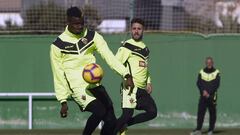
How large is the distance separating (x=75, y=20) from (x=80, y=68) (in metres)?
0.68

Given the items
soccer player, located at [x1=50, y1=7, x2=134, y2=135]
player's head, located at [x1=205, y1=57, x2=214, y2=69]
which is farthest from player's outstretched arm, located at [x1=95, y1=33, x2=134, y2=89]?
player's head, located at [x1=205, y1=57, x2=214, y2=69]

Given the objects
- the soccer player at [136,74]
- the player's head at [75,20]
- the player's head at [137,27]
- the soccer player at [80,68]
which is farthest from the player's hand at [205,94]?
the player's head at [75,20]

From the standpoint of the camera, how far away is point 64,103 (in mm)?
10391

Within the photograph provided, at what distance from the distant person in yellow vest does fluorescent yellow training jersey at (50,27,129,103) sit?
887cm

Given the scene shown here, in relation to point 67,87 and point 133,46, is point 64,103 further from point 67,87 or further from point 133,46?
point 133,46

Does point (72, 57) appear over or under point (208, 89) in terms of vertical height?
over

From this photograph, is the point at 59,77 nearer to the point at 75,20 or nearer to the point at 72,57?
the point at 72,57

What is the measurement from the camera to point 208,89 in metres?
19.0

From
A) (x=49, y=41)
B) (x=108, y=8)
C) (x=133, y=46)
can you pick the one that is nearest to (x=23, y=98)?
(x=49, y=41)

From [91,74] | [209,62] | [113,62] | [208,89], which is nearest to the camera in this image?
[91,74]

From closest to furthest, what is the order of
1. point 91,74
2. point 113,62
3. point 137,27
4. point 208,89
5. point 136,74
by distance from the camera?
1. point 91,74
2. point 113,62
3. point 137,27
4. point 136,74
5. point 208,89

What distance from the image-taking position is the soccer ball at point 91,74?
10211 mm

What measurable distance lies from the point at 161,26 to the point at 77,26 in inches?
422

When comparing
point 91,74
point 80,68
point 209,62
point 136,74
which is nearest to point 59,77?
point 80,68
